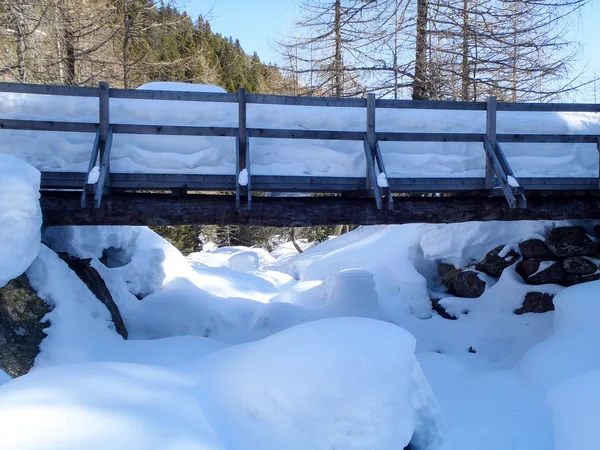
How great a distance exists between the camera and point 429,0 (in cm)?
1396

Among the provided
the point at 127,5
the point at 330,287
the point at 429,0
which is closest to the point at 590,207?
the point at 330,287

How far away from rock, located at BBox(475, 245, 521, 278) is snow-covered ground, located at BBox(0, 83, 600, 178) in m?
2.98

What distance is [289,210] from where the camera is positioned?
6.08 meters

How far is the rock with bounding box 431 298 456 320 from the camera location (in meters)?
9.16

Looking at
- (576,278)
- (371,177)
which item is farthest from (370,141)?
(576,278)

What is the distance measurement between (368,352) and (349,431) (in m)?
0.61

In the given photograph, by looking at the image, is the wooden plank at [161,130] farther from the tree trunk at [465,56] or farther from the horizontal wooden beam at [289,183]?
the tree trunk at [465,56]

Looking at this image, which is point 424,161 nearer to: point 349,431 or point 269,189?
point 269,189

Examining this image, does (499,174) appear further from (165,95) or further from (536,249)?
(165,95)

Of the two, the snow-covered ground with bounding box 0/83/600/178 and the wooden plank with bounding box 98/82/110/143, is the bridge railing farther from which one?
the snow-covered ground with bounding box 0/83/600/178

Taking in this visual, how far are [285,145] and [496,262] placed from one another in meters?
5.71

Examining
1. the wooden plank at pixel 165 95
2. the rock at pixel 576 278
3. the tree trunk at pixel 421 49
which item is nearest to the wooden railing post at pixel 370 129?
the wooden plank at pixel 165 95

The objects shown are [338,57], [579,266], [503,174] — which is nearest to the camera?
[503,174]

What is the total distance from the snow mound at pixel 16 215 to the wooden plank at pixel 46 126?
27.1 inches
